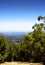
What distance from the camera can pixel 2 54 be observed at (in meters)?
25.6

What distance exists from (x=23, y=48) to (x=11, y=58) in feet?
8.99

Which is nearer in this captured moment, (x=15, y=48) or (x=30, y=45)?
(x=30, y=45)

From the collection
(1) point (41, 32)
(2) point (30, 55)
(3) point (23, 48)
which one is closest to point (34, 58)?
(2) point (30, 55)

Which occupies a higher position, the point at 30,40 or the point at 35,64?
the point at 30,40

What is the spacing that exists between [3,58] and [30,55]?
4.92 meters

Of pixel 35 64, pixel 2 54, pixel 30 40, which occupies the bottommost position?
pixel 35 64

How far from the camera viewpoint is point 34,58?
2775 centimetres

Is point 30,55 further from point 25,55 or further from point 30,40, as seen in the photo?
point 30,40

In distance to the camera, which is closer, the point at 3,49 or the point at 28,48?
the point at 3,49

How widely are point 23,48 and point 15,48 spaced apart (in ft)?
6.35

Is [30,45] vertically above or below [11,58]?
above

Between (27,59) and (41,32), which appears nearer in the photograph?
(41,32)

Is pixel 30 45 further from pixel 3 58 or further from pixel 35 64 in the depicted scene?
pixel 3 58

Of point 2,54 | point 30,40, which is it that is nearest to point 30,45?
point 30,40
